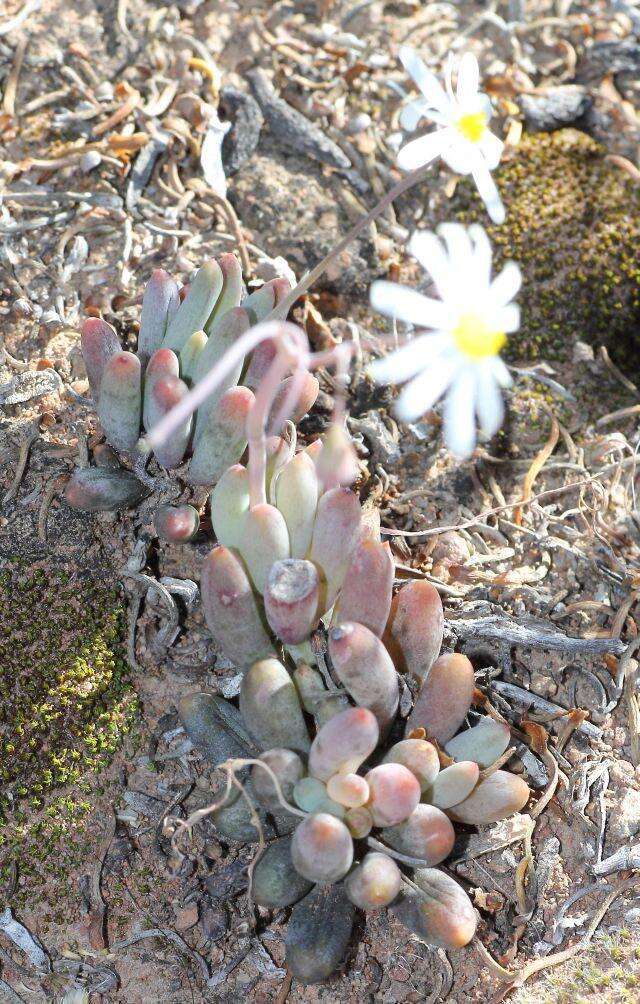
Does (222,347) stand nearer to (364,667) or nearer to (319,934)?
(364,667)

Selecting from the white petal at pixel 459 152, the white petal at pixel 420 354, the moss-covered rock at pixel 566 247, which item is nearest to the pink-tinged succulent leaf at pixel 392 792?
the white petal at pixel 420 354

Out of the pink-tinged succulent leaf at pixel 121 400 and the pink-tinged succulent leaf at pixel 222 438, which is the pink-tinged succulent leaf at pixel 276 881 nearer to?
the pink-tinged succulent leaf at pixel 222 438

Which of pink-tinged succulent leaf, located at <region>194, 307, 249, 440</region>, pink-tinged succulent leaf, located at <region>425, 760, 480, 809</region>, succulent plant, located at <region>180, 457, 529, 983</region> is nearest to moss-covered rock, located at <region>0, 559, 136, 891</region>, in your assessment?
succulent plant, located at <region>180, 457, 529, 983</region>

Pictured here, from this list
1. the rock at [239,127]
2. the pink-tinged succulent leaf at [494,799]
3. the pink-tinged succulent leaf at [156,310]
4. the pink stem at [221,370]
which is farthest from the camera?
the rock at [239,127]

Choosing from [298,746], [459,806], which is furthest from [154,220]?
[459,806]

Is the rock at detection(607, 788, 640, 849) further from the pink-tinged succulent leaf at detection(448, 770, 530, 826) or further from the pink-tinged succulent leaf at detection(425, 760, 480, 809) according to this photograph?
the pink-tinged succulent leaf at detection(425, 760, 480, 809)

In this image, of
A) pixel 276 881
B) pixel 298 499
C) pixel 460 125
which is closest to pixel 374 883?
pixel 276 881
